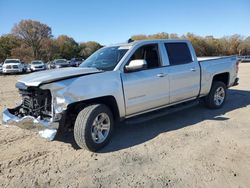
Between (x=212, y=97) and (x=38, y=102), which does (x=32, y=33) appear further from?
(x=38, y=102)

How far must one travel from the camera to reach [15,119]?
4477 mm

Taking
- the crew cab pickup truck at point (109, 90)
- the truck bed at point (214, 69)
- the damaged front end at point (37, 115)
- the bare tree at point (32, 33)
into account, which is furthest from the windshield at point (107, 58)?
the bare tree at point (32, 33)

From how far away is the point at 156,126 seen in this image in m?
5.71

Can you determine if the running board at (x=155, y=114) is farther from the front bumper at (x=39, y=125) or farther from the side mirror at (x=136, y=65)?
the front bumper at (x=39, y=125)

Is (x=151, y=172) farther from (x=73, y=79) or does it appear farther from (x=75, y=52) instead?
(x=75, y=52)

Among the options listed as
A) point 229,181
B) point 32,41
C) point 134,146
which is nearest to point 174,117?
point 134,146

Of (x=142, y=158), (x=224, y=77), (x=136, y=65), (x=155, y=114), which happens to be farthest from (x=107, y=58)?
(x=224, y=77)

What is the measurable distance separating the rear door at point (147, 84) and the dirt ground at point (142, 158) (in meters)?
0.63

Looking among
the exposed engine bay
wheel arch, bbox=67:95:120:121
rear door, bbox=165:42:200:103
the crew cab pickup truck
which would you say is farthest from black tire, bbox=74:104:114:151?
rear door, bbox=165:42:200:103

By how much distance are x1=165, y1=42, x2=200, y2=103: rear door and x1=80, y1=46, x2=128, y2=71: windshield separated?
120cm

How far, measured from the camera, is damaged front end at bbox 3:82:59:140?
13.4 ft

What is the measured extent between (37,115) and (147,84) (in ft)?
7.12

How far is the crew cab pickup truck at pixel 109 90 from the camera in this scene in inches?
163

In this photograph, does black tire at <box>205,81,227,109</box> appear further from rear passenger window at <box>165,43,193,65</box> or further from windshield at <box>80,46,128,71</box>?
windshield at <box>80,46,128,71</box>
